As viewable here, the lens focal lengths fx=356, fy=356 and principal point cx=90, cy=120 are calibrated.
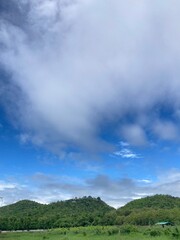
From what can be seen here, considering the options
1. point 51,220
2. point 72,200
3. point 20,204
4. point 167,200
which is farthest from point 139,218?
point 20,204

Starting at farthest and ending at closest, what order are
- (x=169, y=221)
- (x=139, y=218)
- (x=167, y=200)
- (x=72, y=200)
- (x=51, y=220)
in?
(x=72, y=200), (x=167, y=200), (x=51, y=220), (x=139, y=218), (x=169, y=221)

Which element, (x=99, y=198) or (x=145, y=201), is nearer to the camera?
(x=145, y=201)

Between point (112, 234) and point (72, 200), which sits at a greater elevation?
point (72, 200)

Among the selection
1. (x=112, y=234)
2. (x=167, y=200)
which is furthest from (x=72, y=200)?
(x=112, y=234)

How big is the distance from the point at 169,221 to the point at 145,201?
49811mm

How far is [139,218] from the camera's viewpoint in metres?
81.8

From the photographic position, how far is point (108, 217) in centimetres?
8944

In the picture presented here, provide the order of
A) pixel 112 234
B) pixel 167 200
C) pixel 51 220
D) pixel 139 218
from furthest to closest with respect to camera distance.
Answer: pixel 167 200, pixel 51 220, pixel 139 218, pixel 112 234

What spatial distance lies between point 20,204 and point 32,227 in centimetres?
6556

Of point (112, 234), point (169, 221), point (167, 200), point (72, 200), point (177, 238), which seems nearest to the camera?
point (177, 238)

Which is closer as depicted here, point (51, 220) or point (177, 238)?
point (177, 238)

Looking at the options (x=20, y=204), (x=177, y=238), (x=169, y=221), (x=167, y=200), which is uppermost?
(x=20, y=204)

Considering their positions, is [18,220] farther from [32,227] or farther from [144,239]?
[144,239]

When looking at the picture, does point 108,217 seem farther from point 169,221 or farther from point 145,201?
point 145,201
